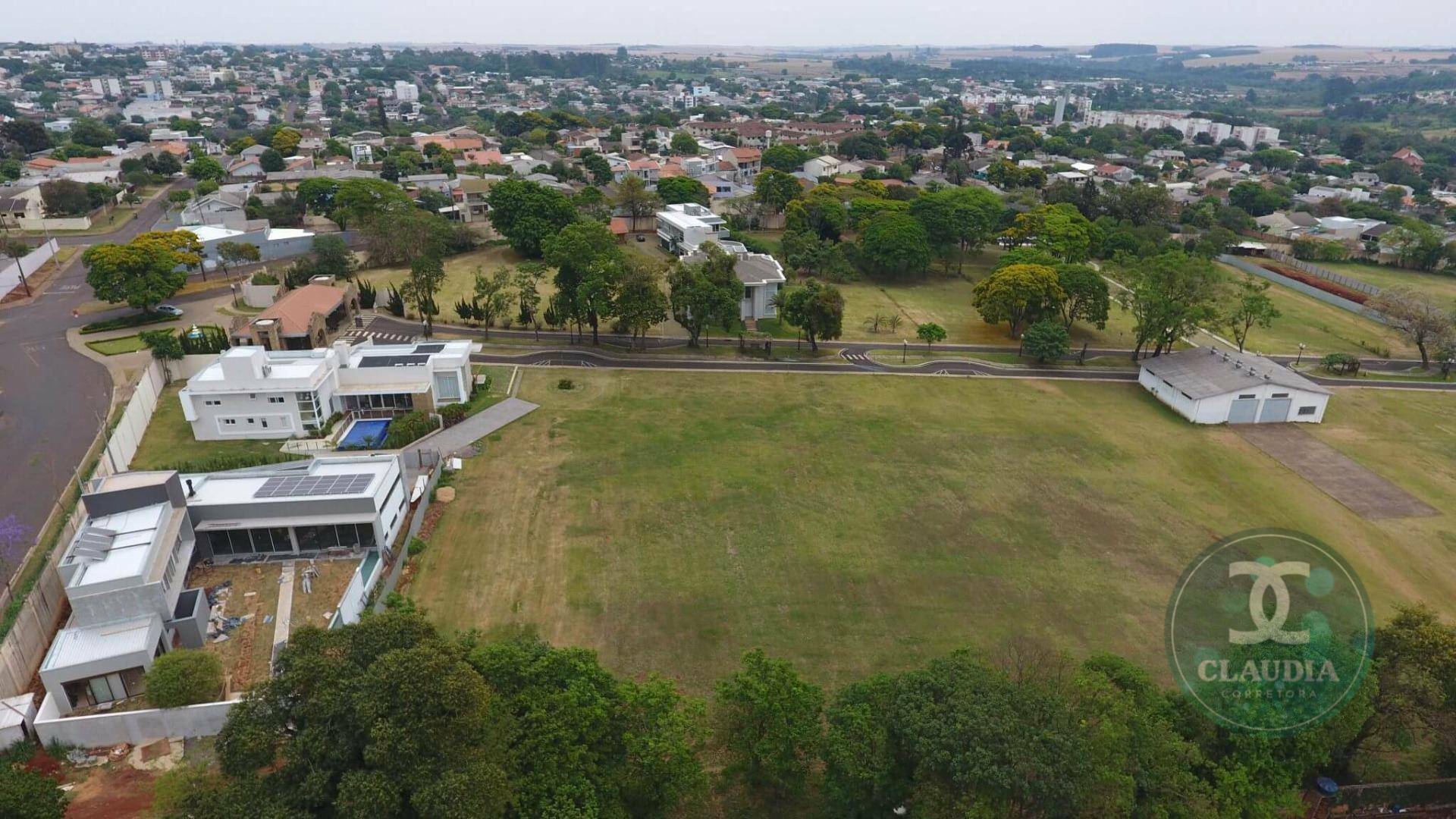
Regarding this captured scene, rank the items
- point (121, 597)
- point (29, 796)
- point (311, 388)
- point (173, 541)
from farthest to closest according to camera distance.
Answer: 1. point (311, 388)
2. point (173, 541)
3. point (121, 597)
4. point (29, 796)

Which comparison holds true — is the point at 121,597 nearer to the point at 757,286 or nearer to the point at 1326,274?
the point at 757,286

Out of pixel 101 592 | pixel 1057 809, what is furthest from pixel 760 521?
pixel 101 592

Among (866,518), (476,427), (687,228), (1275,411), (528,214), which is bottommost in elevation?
(866,518)

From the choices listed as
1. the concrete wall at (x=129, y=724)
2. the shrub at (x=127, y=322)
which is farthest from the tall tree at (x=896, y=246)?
the concrete wall at (x=129, y=724)

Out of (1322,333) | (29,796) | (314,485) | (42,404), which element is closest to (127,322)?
(42,404)

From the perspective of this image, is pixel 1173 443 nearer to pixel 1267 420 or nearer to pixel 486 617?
pixel 1267 420
